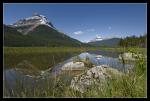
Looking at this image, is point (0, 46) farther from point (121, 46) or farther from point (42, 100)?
point (121, 46)

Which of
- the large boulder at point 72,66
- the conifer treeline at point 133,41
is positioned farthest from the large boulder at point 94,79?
the conifer treeline at point 133,41

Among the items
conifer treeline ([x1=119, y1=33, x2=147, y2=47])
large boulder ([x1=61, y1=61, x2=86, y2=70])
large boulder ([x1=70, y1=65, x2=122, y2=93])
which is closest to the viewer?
large boulder ([x1=70, y1=65, x2=122, y2=93])

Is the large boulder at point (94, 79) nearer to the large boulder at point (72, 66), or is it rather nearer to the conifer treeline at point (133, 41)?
the large boulder at point (72, 66)

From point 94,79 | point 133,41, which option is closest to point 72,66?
point 133,41

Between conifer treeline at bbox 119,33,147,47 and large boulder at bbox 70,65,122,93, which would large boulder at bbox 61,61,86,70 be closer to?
large boulder at bbox 70,65,122,93

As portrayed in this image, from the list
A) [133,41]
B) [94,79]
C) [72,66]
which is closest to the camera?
[94,79]

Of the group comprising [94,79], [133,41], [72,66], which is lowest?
[94,79]

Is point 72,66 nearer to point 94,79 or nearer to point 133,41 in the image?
point 133,41

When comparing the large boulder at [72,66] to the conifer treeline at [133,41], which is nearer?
the conifer treeline at [133,41]

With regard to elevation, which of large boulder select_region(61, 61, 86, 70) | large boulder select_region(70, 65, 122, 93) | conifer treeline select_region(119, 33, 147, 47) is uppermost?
conifer treeline select_region(119, 33, 147, 47)

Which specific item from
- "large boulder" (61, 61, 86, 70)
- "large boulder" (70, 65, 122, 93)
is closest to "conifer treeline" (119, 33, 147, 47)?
"large boulder" (70, 65, 122, 93)

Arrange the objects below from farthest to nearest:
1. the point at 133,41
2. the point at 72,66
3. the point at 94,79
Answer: the point at 72,66
the point at 133,41
the point at 94,79

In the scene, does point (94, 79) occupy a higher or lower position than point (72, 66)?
lower

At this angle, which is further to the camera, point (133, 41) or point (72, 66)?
point (72, 66)
